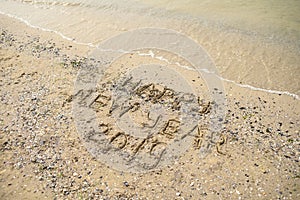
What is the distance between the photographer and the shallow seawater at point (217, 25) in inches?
377

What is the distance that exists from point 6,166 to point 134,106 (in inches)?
141

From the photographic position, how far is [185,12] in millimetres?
13359

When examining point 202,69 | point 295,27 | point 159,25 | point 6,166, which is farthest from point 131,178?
point 295,27

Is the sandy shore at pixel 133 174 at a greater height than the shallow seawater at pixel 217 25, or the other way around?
the shallow seawater at pixel 217 25

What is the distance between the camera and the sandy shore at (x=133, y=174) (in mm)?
5512

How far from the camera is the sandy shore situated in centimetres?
551

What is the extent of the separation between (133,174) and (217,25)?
352 inches

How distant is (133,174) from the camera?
5848 mm

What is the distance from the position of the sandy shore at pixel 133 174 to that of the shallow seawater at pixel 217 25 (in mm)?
1447

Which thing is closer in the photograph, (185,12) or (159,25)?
(159,25)

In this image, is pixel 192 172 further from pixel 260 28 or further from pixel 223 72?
pixel 260 28

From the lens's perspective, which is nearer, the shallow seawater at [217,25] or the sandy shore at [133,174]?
the sandy shore at [133,174]

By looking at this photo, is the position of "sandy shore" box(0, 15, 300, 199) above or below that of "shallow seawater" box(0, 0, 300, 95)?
below

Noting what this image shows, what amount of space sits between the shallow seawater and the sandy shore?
145 cm
